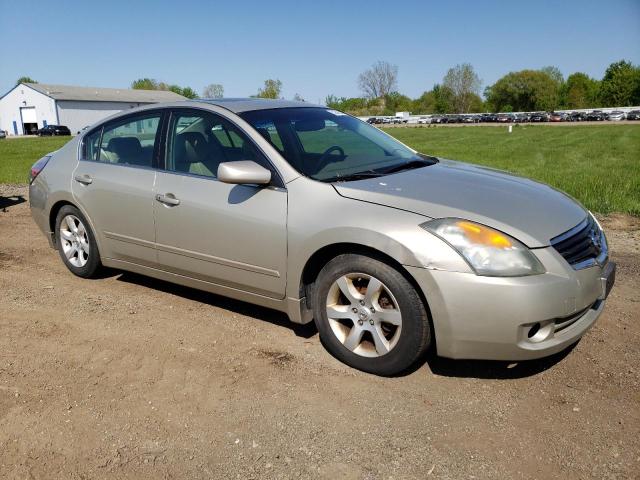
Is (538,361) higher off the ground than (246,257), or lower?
lower

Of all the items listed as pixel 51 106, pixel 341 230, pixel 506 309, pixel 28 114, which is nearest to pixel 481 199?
pixel 506 309

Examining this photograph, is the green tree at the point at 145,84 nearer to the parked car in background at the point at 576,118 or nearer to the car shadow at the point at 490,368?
the parked car in background at the point at 576,118

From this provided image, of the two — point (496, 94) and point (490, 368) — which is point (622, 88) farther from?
point (490, 368)

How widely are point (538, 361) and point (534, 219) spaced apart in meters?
0.95

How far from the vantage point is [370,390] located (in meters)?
3.29

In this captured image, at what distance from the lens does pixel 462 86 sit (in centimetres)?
11638

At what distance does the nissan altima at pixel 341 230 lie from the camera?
3.07m

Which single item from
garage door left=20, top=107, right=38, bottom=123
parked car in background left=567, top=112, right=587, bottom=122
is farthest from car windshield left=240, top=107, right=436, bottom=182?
parked car in background left=567, top=112, right=587, bottom=122

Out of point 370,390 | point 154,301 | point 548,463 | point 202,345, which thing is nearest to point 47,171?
point 154,301

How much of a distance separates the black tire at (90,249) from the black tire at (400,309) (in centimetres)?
239

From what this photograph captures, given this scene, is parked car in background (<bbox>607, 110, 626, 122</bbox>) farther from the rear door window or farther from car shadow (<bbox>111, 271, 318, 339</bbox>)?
the rear door window

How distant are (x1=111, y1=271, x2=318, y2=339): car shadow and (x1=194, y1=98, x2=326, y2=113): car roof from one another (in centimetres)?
155

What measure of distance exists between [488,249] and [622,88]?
108 meters

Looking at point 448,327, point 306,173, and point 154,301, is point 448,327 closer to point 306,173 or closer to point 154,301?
point 306,173
